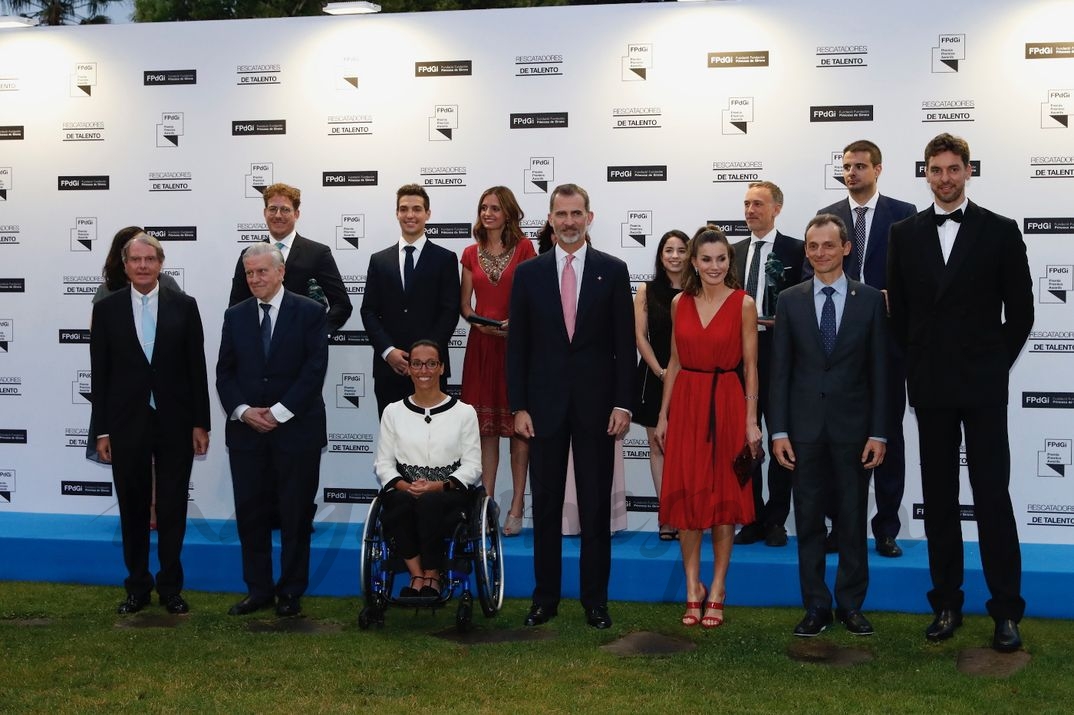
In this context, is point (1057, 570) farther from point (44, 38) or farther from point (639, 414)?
point (44, 38)

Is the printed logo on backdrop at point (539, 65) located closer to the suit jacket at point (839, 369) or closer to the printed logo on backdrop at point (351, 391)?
the printed logo on backdrop at point (351, 391)

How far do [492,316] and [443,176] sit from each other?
4.08 ft

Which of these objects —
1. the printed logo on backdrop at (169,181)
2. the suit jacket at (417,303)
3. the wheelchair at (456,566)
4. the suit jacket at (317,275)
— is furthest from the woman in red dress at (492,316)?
the printed logo on backdrop at (169,181)

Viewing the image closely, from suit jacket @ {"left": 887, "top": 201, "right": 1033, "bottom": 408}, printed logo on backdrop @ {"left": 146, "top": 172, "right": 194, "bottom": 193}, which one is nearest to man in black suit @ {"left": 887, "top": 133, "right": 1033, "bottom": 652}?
suit jacket @ {"left": 887, "top": 201, "right": 1033, "bottom": 408}

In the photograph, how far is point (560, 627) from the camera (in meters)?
5.05

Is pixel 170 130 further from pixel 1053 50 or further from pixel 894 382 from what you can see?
pixel 1053 50

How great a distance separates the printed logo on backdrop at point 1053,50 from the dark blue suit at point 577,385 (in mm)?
2902

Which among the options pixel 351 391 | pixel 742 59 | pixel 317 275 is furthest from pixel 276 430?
pixel 742 59

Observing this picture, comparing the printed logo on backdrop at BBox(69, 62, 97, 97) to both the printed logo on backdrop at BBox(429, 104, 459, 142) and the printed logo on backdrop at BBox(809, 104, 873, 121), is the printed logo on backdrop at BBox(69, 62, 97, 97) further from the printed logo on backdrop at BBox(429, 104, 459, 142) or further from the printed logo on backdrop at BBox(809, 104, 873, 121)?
the printed logo on backdrop at BBox(809, 104, 873, 121)

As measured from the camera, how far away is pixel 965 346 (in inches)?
179

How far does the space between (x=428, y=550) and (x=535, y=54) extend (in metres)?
3.16

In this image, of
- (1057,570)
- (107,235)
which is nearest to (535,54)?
(107,235)

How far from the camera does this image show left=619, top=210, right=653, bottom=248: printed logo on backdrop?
267 inches

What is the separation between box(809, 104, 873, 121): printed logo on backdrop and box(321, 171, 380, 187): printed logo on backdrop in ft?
8.27
